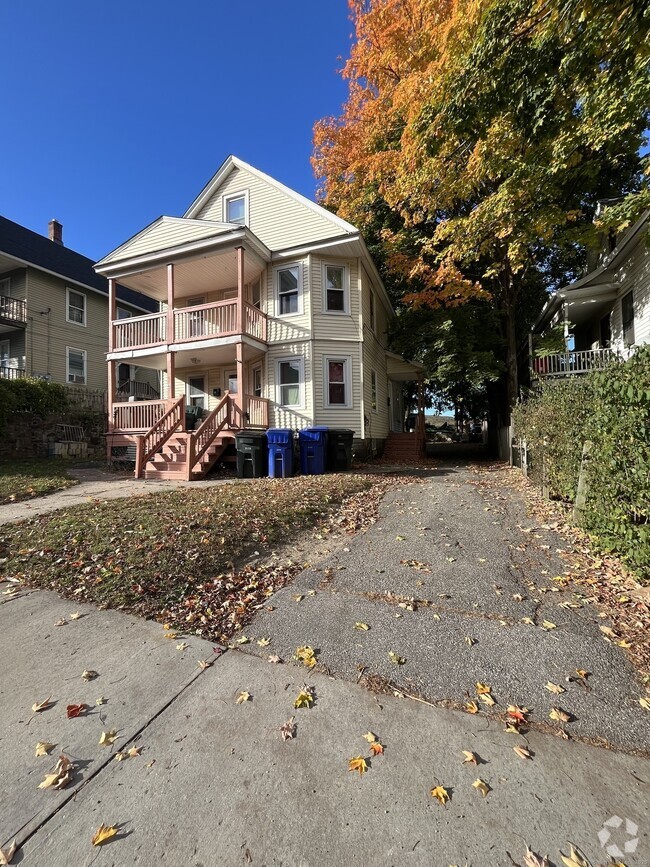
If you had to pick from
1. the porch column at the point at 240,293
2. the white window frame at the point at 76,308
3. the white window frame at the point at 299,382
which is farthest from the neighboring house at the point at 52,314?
the porch column at the point at 240,293

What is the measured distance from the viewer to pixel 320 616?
326 cm

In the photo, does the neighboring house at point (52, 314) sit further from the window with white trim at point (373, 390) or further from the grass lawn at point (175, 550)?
the grass lawn at point (175, 550)

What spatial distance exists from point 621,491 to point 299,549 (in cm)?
339

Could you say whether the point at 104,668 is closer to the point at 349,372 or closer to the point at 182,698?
the point at 182,698

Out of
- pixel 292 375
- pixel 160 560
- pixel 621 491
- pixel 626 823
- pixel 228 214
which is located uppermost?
pixel 228 214

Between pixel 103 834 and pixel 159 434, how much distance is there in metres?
11.1

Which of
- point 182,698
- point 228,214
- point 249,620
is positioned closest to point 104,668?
point 182,698

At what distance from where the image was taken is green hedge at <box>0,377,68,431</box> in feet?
43.9

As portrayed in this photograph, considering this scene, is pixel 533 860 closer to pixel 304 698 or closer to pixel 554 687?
pixel 554 687

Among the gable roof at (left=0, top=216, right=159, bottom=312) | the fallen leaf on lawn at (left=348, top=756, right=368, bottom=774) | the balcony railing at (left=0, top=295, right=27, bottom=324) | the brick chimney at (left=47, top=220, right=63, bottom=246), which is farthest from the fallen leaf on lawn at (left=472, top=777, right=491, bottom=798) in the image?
the brick chimney at (left=47, top=220, right=63, bottom=246)

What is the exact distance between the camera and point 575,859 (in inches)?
57.5

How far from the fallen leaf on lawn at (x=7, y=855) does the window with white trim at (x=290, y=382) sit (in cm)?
1221

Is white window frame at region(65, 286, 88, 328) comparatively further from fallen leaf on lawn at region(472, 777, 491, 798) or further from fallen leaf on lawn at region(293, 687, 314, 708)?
fallen leaf on lawn at region(472, 777, 491, 798)

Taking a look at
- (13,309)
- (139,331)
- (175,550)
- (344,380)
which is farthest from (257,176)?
(175,550)
